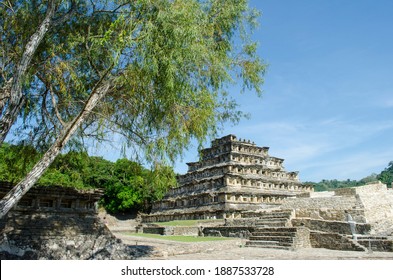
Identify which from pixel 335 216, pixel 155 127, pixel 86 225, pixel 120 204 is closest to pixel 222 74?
pixel 155 127

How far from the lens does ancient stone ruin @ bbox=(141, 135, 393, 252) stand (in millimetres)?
18578

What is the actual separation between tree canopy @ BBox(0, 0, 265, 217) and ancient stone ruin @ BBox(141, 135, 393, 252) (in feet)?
5.71

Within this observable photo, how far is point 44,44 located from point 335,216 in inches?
809

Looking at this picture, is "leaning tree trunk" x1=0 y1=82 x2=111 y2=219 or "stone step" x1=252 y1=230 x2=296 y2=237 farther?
"stone step" x1=252 y1=230 x2=296 y2=237

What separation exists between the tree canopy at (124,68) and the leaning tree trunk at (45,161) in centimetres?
3

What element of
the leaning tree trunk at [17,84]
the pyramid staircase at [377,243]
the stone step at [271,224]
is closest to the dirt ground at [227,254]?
the pyramid staircase at [377,243]

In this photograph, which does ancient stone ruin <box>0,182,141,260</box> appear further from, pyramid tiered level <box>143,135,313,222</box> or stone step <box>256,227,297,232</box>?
pyramid tiered level <box>143,135,313,222</box>

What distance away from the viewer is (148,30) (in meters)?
8.66

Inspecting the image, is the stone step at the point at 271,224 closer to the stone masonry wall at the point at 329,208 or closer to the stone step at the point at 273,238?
the stone step at the point at 273,238

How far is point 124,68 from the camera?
9320 mm

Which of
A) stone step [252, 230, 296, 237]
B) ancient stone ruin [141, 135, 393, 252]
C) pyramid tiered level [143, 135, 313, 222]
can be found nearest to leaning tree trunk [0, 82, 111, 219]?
ancient stone ruin [141, 135, 393, 252]

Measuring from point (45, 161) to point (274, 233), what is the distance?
15.3 meters

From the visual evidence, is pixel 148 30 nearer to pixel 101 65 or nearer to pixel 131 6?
pixel 131 6

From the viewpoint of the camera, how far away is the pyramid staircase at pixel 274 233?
1833cm
